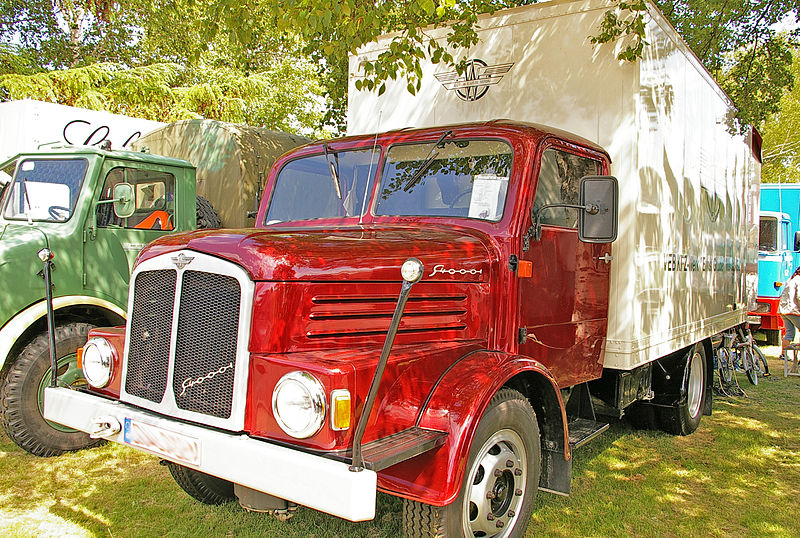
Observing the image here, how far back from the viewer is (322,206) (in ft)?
13.1

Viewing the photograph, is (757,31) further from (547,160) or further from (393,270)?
(393,270)

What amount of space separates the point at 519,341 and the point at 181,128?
693cm

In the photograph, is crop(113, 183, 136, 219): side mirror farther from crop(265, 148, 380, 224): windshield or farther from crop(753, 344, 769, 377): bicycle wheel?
crop(753, 344, 769, 377): bicycle wheel

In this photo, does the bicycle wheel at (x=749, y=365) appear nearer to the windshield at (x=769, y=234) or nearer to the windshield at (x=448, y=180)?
the windshield at (x=769, y=234)

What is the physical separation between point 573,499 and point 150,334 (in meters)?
2.87

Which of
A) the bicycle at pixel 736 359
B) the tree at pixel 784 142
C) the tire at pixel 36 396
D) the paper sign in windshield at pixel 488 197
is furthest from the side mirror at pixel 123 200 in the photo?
the tree at pixel 784 142

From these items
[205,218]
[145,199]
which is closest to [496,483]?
[145,199]

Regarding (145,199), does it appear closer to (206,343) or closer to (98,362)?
(98,362)

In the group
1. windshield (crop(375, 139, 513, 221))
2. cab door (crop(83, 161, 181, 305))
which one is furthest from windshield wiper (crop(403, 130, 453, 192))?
cab door (crop(83, 161, 181, 305))

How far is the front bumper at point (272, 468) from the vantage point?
2148mm

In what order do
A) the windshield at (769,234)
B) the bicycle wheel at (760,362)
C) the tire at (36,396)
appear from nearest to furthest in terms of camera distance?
the tire at (36,396)
the bicycle wheel at (760,362)
the windshield at (769,234)

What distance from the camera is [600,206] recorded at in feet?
11.1

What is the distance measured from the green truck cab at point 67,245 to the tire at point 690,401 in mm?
4866

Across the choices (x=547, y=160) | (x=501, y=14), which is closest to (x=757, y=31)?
(x=501, y=14)
